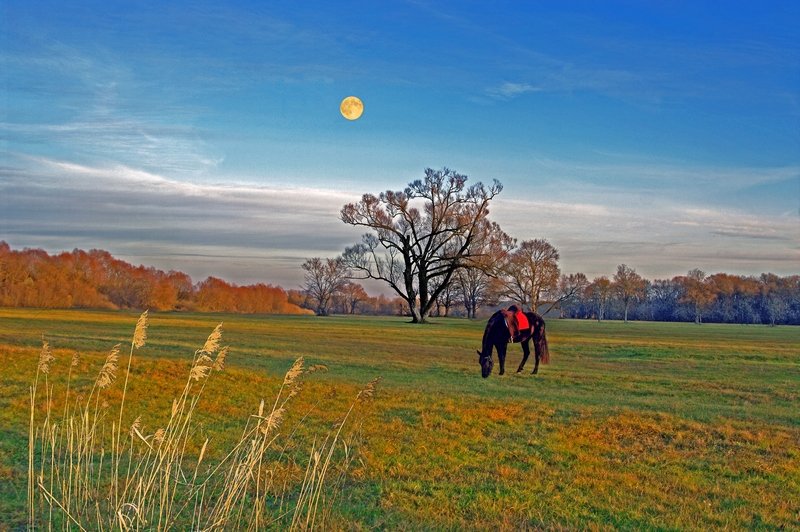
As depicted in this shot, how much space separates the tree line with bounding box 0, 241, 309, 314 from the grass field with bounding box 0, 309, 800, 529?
177 feet

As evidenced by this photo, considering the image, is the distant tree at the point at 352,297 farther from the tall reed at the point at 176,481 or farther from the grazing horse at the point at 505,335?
the tall reed at the point at 176,481

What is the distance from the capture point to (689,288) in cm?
12031

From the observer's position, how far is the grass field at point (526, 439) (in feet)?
24.2

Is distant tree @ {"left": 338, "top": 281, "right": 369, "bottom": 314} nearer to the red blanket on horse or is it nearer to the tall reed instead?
the red blanket on horse

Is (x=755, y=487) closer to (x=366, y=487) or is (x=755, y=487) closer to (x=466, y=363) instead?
(x=366, y=487)

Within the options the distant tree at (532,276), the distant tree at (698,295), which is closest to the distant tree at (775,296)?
the distant tree at (698,295)

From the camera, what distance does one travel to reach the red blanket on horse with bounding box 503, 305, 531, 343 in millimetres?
21656

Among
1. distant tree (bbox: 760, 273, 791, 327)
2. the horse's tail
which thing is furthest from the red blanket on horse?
distant tree (bbox: 760, 273, 791, 327)

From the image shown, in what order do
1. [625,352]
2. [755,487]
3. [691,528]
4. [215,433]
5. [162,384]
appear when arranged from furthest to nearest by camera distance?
1. [625,352]
2. [162,384]
3. [215,433]
4. [755,487]
5. [691,528]

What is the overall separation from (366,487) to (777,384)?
17.1m

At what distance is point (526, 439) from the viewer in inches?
430

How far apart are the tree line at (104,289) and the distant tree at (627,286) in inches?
2285

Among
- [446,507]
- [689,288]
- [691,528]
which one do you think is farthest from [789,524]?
[689,288]

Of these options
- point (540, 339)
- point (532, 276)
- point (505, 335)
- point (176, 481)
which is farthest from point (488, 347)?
point (532, 276)
